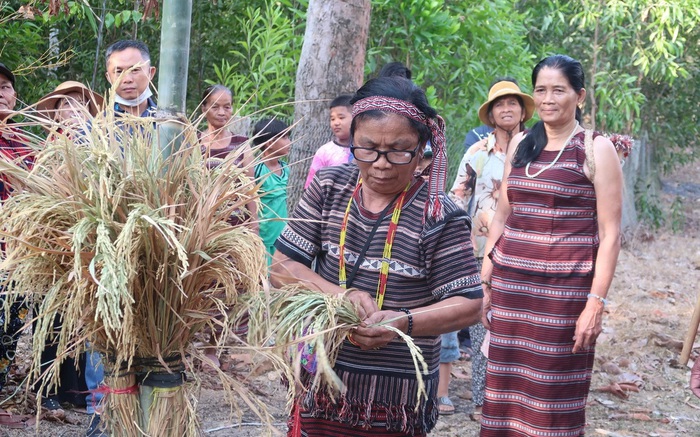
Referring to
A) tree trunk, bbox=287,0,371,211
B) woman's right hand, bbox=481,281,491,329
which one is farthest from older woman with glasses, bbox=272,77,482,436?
tree trunk, bbox=287,0,371,211

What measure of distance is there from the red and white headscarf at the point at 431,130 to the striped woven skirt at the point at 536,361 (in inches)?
55.5

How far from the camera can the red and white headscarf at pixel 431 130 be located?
8.71 feet

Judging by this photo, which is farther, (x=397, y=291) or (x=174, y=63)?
(x=397, y=291)

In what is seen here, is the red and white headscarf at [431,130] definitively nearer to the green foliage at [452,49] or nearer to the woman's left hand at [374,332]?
the woman's left hand at [374,332]

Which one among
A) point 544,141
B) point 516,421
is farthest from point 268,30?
point 516,421

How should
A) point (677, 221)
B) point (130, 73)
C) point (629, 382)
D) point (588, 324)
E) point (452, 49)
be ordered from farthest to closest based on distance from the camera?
point (677, 221) → point (452, 49) → point (629, 382) → point (130, 73) → point (588, 324)

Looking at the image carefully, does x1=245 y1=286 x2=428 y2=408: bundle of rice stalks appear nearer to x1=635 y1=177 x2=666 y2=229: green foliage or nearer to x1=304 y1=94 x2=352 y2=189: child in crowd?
x1=304 y1=94 x2=352 y2=189: child in crowd

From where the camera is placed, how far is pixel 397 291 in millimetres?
2736

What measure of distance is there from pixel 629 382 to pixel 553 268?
2.78 meters

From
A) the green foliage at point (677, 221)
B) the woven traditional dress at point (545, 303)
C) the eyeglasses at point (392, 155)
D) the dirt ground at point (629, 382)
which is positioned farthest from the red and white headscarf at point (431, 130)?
the green foliage at point (677, 221)

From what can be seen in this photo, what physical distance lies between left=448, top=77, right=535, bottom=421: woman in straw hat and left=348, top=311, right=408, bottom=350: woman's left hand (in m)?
2.95

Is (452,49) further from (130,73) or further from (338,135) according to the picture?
(130,73)

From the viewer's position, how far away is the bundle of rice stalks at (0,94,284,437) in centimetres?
222

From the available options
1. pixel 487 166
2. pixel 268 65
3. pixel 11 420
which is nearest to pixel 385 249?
pixel 11 420
